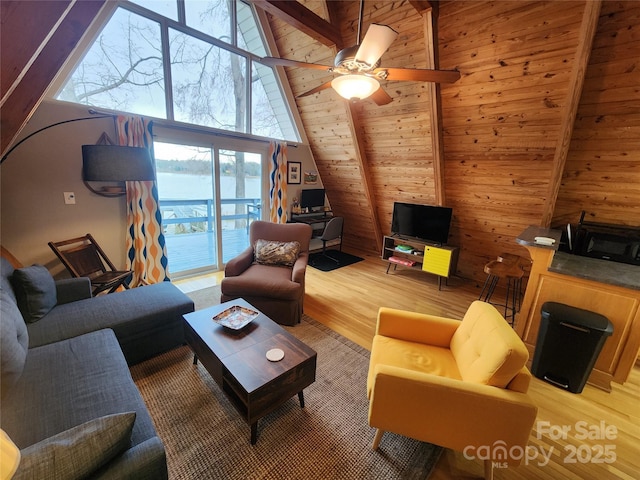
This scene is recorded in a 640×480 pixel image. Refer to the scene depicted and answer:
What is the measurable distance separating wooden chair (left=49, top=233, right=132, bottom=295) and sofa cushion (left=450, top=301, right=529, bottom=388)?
3.06 m

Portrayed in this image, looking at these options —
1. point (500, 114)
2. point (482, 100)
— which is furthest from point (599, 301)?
point (482, 100)

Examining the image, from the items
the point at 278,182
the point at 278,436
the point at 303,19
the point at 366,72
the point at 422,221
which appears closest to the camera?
the point at 278,436

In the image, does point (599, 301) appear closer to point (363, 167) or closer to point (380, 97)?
point (380, 97)

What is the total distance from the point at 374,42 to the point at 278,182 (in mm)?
3107

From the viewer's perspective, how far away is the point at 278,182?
4.39 meters

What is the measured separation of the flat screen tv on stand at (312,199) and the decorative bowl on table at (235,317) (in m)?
3.03

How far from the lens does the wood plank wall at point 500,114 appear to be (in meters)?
2.06

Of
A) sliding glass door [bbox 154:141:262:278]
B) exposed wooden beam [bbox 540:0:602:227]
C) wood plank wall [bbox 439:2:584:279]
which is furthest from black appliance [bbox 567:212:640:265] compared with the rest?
sliding glass door [bbox 154:141:262:278]

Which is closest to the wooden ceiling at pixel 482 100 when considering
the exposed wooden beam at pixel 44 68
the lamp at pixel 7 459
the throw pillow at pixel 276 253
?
the exposed wooden beam at pixel 44 68

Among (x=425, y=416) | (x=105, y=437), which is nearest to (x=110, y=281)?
(x=105, y=437)

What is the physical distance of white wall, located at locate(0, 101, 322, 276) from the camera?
243 centimetres

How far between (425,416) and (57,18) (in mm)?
2159

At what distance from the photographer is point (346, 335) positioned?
8.46 feet

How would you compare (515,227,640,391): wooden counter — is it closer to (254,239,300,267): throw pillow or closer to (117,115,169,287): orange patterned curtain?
(254,239,300,267): throw pillow
